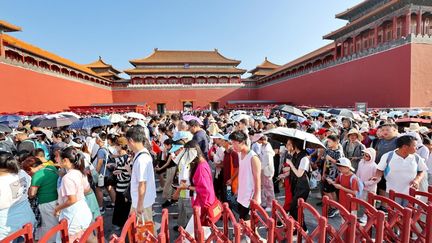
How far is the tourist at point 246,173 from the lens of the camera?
276cm

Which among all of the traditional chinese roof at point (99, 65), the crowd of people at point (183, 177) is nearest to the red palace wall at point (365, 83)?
the crowd of people at point (183, 177)

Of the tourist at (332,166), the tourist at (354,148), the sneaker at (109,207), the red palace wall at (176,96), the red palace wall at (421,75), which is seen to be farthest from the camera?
the red palace wall at (176,96)

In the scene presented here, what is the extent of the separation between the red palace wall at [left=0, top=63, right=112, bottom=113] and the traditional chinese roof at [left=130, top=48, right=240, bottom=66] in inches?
378

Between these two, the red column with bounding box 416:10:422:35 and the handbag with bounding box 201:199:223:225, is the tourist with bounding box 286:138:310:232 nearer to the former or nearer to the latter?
the handbag with bounding box 201:199:223:225

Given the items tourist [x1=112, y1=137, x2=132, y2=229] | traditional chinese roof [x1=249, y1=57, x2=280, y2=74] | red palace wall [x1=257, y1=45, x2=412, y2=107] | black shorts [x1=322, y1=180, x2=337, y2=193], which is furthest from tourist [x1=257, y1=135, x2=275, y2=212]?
traditional chinese roof [x1=249, y1=57, x2=280, y2=74]

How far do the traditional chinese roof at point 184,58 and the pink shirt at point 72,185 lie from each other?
3058 cm

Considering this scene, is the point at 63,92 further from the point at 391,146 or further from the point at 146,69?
the point at 391,146

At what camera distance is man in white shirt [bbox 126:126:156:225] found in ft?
8.18

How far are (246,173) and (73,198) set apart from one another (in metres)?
1.78

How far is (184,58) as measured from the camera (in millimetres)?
33344

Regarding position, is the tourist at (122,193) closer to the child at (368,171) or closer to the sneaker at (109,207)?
the sneaker at (109,207)

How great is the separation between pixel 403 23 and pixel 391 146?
13.9 metres

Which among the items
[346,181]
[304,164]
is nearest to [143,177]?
[304,164]

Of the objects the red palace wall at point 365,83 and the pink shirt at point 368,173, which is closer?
the pink shirt at point 368,173
